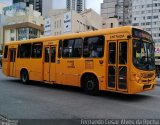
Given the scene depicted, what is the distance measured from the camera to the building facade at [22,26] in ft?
312

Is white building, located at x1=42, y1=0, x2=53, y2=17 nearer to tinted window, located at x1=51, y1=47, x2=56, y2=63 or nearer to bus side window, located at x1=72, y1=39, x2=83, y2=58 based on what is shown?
tinted window, located at x1=51, y1=47, x2=56, y2=63

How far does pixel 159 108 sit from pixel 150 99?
188 cm

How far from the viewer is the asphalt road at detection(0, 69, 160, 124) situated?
26.3 ft

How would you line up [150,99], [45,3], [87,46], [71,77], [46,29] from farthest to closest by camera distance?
1. [45,3]
2. [46,29]
3. [71,77]
4. [87,46]
5. [150,99]

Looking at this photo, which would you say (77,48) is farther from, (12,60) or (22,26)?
(22,26)

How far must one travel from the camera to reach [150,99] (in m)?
11.2

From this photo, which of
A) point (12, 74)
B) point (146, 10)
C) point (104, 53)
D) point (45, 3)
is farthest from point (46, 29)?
point (104, 53)

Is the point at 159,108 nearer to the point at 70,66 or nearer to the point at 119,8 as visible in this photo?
the point at 70,66

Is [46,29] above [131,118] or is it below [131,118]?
above

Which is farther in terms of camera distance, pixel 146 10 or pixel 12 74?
pixel 146 10

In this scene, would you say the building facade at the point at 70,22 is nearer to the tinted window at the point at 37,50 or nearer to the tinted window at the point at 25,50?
the tinted window at the point at 25,50

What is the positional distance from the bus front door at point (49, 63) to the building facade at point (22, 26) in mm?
81613

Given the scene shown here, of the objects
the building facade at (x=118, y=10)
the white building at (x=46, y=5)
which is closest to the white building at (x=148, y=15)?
the building facade at (x=118, y=10)

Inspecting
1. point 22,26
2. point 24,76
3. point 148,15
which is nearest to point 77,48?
point 24,76
